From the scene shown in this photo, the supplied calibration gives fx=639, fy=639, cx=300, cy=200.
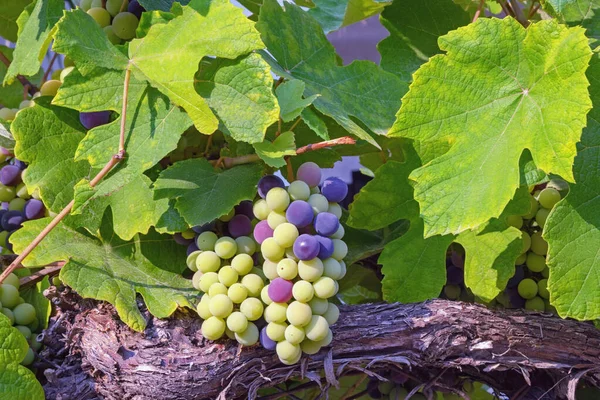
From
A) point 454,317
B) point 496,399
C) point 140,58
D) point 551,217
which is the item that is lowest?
point 496,399

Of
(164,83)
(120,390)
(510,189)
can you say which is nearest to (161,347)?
(120,390)

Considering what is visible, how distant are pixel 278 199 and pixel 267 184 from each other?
3 centimetres

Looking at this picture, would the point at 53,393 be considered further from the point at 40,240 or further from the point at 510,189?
the point at 510,189

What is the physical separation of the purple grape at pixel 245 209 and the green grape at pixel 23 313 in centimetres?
28

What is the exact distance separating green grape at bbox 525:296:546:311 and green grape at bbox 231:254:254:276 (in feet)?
1.28

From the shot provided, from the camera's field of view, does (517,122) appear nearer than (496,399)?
Yes

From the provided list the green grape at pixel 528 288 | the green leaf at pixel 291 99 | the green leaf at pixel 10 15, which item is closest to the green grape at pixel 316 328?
the green leaf at pixel 291 99

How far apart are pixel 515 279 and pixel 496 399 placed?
0.20 meters

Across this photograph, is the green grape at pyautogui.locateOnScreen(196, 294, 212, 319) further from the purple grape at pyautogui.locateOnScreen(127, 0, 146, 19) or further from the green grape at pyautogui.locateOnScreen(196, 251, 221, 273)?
the purple grape at pyautogui.locateOnScreen(127, 0, 146, 19)

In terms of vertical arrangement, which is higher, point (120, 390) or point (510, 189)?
point (510, 189)

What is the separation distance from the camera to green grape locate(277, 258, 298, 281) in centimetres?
66

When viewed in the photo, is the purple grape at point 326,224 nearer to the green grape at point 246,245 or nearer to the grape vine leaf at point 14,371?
the green grape at point 246,245

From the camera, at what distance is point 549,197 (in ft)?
2.71

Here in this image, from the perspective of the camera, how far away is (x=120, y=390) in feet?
2.35
